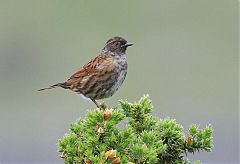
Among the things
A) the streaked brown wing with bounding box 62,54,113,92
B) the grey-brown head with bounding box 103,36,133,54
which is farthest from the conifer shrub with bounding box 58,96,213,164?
the grey-brown head with bounding box 103,36,133,54

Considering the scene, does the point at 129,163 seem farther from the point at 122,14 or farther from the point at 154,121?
the point at 122,14

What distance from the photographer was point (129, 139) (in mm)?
4070

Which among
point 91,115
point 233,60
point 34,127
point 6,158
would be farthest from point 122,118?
point 233,60

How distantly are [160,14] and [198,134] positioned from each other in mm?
12680

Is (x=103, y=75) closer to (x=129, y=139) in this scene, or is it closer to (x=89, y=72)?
(x=89, y=72)

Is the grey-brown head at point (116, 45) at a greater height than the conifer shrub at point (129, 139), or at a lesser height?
greater

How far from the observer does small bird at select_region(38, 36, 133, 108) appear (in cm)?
721

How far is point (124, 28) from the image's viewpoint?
53.2 ft

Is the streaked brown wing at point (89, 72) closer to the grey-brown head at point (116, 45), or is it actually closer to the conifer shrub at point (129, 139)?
the grey-brown head at point (116, 45)

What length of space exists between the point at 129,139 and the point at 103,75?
326 centimetres

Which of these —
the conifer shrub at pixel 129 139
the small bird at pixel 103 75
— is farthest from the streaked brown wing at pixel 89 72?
the conifer shrub at pixel 129 139

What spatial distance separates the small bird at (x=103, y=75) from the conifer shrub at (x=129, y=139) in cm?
273

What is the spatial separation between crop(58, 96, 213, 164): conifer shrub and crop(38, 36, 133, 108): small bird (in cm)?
273

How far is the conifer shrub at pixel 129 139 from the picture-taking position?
4023 millimetres
